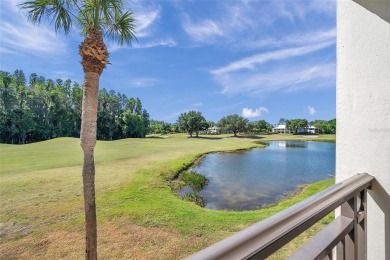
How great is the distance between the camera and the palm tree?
13.3 feet

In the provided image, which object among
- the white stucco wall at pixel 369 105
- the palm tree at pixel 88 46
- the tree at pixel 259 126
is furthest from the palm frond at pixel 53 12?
the tree at pixel 259 126

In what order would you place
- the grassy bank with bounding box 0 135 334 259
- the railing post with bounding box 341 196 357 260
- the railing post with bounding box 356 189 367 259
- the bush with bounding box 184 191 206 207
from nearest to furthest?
the railing post with bounding box 341 196 357 260 < the railing post with bounding box 356 189 367 259 < the grassy bank with bounding box 0 135 334 259 < the bush with bounding box 184 191 206 207

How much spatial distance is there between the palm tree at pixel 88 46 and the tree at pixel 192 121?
42319mm

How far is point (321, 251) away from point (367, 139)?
870 mm

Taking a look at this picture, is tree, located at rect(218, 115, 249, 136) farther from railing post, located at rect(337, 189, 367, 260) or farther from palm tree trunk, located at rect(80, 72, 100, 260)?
railing post, located at rect(337, 189, 367, 260)

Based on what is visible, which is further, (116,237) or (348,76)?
(116,237)

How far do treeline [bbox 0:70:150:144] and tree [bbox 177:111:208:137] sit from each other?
1127 cm

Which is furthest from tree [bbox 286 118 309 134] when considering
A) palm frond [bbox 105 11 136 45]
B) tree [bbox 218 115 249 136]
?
palm frond [bbox 105 11 136 45]

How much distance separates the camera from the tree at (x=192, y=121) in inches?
1850

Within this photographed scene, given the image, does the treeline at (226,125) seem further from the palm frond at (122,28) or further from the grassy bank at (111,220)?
the palm frond at (122,28)

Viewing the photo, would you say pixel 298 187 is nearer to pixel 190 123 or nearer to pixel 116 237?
pixel 116 237

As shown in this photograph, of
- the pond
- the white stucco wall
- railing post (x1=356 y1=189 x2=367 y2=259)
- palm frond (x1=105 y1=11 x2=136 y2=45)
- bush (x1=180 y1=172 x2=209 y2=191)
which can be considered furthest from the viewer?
bush (x1=180 y1=172 x2=209 y2=191)

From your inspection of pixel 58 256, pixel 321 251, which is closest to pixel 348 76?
pixel 321 251

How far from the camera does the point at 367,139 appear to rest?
4.13ft
